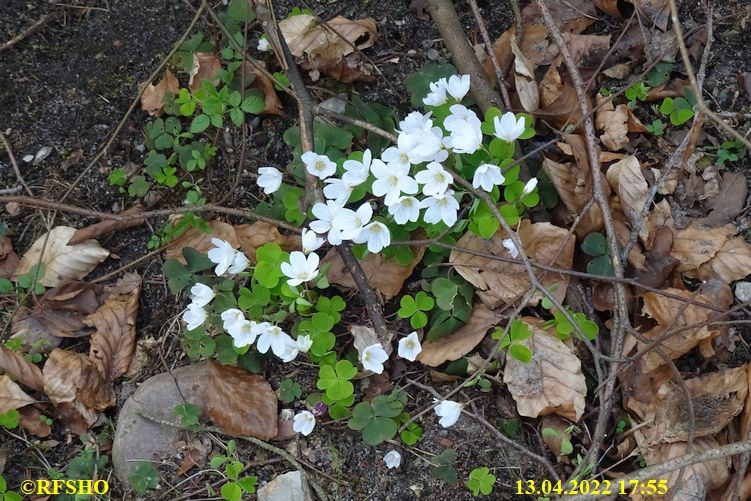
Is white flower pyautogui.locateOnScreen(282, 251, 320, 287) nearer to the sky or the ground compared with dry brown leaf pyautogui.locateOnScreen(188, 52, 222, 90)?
nearer to the ground

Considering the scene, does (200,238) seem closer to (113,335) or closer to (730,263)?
(113,335)

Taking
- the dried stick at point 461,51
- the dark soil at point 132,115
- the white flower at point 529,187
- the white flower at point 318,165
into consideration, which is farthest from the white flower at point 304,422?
the dried stick at point 461,51

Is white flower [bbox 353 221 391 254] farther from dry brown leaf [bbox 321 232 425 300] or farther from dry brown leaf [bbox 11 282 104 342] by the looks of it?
dry brown leaf [bbox 11 282 104 342]

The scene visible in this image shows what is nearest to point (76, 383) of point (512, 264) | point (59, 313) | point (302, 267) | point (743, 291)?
point (59, 313)

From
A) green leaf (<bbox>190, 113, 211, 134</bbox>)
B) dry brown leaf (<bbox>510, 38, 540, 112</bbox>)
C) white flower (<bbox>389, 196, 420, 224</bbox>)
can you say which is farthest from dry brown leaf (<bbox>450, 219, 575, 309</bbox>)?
green leaf (<bbox>190, 113, 211, 134</bbox>)

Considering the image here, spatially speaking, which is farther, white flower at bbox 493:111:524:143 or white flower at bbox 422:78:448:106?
white flower at bbox 422:78:448:106
